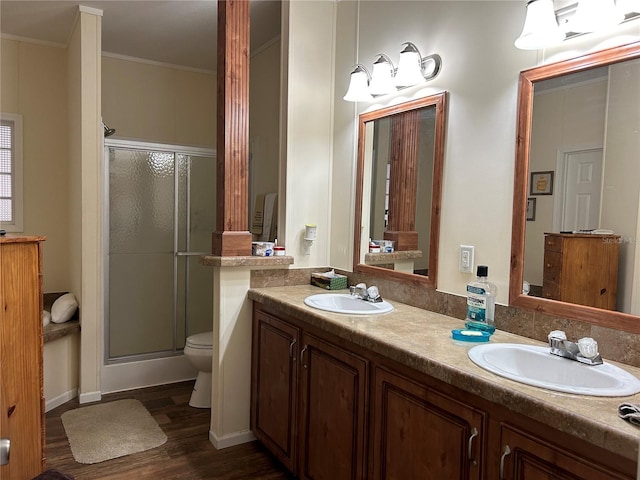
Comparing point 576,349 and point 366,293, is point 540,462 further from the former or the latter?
point 366,293

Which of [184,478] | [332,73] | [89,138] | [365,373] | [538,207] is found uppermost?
[332,73]

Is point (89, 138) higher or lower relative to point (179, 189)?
higher

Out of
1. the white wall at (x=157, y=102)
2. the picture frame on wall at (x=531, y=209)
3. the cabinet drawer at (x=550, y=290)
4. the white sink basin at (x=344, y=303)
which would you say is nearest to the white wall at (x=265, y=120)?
the white wall at (x=157, y=102)

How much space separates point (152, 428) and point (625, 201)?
2706mm

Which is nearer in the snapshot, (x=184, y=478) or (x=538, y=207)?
(x=538, y=207)

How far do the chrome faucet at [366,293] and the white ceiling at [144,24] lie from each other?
6.42 ft

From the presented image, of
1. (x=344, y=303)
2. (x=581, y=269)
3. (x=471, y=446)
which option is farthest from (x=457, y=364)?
(x=344, y=303)

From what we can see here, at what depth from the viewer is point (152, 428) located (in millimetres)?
2766

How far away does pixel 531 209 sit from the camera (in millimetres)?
1668

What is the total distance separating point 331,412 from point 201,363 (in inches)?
55.9

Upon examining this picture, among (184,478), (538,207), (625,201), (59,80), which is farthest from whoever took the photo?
(59,80)

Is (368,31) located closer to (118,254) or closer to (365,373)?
(365,373)

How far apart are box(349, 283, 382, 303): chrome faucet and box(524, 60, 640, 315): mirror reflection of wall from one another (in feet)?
2.50

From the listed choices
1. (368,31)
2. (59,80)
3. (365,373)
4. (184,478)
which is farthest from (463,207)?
Result: (59,80)
